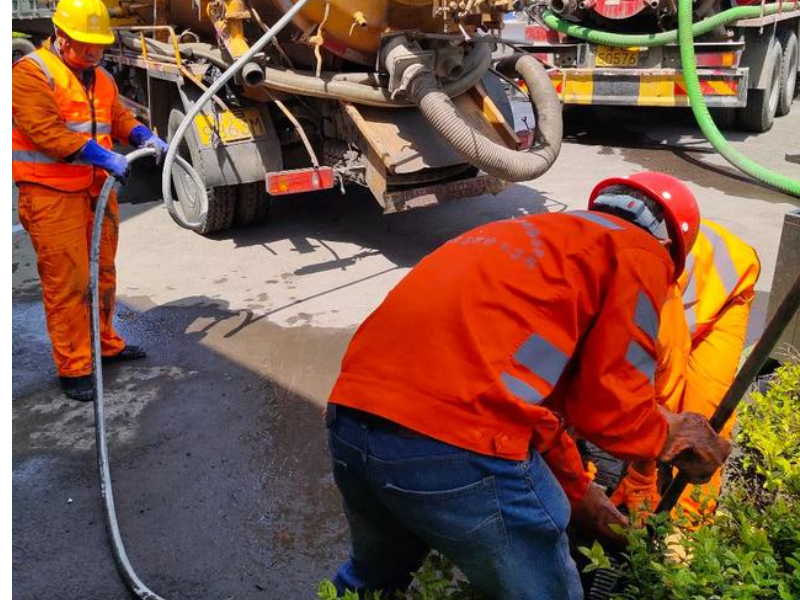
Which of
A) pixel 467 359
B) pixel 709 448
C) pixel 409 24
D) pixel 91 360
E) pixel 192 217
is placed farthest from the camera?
pixel 192 217

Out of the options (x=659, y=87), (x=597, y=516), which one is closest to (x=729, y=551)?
(x=597, y=516)

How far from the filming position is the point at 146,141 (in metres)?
4.52

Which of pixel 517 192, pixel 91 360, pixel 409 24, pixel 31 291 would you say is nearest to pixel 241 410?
pixel 91 360

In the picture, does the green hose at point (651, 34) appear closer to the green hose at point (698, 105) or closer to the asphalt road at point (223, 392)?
the green hose at point (698, 105)

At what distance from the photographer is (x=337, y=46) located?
17.9ft

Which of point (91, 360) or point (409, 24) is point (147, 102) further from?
point (91, 360)

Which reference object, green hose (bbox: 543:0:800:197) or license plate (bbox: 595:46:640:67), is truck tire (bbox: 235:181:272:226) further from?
license plate (bbox: 595:46:640:67)

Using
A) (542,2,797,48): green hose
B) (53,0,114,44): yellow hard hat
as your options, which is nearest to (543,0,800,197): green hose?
(542,2,797,48): green hose

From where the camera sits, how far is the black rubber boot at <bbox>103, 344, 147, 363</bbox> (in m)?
4.52

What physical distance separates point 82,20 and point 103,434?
2014mm

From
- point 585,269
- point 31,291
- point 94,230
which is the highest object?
point 585,269

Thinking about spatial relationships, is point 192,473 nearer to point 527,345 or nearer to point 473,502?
point 473,502

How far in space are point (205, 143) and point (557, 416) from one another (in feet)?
14.8

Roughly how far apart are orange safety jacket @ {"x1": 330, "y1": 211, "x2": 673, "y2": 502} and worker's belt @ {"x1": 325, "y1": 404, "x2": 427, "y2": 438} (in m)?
0.03
